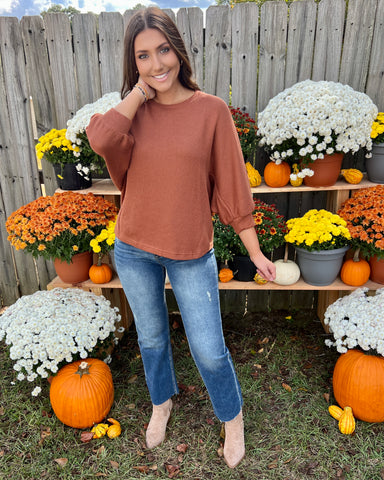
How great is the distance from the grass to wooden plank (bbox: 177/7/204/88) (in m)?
2.16

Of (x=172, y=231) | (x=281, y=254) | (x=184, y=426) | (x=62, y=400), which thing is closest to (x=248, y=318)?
(x=281, y=254)

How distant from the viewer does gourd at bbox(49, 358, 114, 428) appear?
2287 millimetres

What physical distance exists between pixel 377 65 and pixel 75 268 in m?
2.53

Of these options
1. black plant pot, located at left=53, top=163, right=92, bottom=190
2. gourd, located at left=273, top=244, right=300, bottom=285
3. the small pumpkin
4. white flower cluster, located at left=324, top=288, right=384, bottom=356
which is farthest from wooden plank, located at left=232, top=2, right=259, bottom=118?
the small pumpkin

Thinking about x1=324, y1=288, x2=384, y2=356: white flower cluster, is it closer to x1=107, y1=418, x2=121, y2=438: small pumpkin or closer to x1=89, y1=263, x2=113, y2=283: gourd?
x1=107, y1=418, x2=121, y2=438: small pumpkin

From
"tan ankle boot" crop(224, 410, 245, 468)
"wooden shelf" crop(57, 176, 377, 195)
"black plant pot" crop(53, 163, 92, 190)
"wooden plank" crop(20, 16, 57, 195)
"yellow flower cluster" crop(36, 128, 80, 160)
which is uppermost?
"wooden plank" crop(20, 16, 57, 195)

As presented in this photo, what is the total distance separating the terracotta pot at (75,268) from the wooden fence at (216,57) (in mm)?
789

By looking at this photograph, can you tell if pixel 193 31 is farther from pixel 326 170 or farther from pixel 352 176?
pixel 352 176

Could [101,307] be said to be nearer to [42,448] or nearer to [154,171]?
[42,448]

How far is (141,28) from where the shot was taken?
59.1 inches

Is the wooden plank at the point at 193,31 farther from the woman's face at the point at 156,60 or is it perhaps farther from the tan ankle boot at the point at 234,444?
the tan ankle boot at the point at 234,444

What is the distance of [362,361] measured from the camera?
2312mm

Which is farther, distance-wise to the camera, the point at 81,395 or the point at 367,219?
the point at 367,219

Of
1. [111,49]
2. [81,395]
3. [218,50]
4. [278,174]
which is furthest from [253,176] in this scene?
[81,395]
